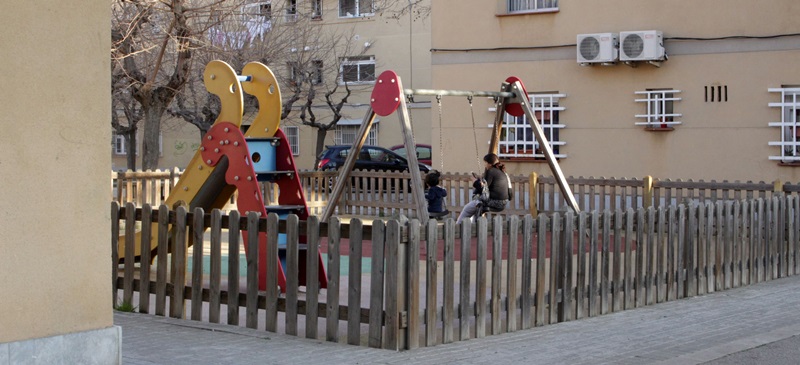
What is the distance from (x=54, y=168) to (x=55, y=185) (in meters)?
0.11

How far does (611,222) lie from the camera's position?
1088 cm

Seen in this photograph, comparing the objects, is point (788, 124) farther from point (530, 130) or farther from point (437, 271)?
point (437, 271)

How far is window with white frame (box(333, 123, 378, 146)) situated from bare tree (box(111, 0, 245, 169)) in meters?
18.2

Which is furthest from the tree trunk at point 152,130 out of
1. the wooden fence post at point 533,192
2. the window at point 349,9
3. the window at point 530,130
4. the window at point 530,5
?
the window at point 349,9

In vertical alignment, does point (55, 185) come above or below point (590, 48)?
below

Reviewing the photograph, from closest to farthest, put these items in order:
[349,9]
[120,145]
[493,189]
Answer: [493,189]
[349,9]
[120,145]

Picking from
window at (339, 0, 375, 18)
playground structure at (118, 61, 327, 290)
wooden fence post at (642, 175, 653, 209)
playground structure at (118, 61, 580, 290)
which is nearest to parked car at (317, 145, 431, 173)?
window at (339, 0, 375, 18)

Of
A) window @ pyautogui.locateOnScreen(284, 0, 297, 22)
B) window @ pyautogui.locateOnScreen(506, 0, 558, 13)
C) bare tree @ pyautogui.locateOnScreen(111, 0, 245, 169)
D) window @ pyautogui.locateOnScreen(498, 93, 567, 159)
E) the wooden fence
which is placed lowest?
the wooden fence

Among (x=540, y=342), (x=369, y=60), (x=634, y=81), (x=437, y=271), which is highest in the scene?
(x=369, y=60)

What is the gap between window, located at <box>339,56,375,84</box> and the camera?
4081 cm

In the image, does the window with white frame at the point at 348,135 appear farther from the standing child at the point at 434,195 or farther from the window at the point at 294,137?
the standing child at the point at 434,195

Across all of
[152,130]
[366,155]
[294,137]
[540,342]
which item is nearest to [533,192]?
[152,130]

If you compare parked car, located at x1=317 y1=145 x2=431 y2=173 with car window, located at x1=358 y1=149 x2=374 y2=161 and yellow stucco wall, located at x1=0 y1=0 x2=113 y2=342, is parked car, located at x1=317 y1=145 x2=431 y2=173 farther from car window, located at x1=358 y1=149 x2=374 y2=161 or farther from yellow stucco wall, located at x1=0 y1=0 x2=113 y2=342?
yellow stucco wall, located at x1=0 y1=0 x2=113 y2=342

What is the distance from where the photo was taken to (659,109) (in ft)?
74.5
